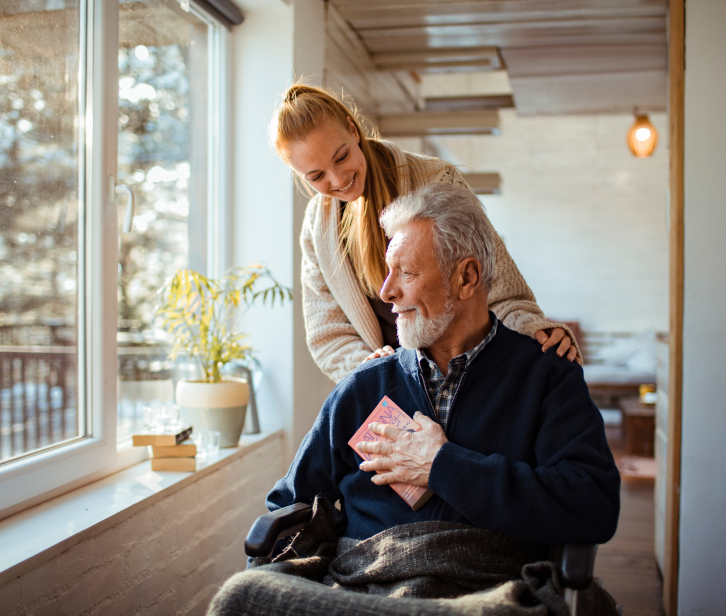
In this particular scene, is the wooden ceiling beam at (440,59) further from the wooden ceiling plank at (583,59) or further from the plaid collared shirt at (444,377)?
the plaid collared shirt at (444,377)

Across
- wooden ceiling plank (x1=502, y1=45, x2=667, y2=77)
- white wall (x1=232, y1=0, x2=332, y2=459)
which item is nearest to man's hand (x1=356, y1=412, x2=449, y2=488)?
white wall (x1=232, y1=0, x2=332, y2=459)

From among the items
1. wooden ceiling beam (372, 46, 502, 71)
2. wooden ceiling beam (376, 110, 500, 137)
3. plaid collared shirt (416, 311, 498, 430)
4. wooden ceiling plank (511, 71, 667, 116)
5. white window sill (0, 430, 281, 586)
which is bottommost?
white window sill (0, 430, 281, 586)

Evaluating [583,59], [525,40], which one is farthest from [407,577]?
[583,59]

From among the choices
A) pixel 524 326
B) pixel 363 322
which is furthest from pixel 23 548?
pixel 524 326

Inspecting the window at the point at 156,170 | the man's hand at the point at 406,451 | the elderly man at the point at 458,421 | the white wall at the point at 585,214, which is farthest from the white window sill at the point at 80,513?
the white wall at the point at 585,214

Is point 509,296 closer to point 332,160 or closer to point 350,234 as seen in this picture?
point 350,234

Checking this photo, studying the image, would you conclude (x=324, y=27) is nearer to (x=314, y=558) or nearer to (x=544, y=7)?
(x=544, y=7)

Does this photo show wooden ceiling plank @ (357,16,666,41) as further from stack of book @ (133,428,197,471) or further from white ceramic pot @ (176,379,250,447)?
stack of book @ (133,428,197,471)

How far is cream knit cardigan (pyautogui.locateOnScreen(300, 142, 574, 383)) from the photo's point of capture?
1.81 m

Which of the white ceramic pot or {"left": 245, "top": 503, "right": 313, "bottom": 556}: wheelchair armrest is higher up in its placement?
the white ceramic pot


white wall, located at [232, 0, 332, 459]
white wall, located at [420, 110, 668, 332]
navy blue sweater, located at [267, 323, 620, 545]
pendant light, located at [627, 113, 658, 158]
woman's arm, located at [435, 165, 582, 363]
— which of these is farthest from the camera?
white wall, located at [420, 110, 668, 332]

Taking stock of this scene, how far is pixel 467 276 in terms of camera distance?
1565 mm

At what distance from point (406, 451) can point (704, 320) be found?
1664 millimetres

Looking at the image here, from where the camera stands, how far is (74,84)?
2.00 meters
